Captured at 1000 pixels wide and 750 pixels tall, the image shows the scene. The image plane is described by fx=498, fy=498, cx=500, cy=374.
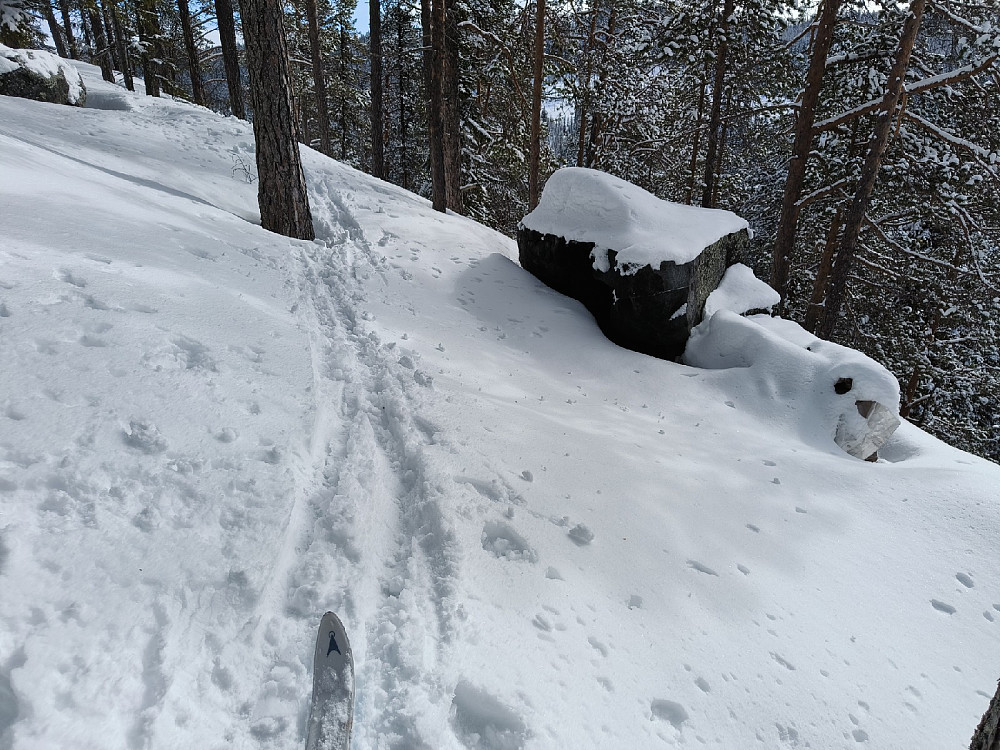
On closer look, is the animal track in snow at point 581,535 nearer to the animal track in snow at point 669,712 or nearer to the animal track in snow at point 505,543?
the animal track in snow at point 505,543

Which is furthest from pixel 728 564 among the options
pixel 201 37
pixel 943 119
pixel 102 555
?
pixel 201 37

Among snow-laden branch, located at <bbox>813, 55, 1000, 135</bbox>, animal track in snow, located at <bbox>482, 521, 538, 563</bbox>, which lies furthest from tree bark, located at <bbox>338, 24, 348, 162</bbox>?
animal track in snow, located at <bbox>482, 521, 538, 563</bbox>

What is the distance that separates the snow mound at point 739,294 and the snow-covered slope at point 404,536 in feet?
9.58

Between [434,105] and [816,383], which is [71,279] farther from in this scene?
[434,105]

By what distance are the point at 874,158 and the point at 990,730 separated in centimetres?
989

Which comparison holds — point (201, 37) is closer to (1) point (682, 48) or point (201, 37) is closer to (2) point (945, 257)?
(1) point (682, 48)

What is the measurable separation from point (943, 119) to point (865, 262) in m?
4.31

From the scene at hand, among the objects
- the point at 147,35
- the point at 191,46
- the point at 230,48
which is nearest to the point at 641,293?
the point at 230,48

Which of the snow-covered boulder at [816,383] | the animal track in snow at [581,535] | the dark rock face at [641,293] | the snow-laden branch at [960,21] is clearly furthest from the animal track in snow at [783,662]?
the snow-laden branch at [960,21]

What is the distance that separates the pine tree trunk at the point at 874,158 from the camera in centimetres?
816

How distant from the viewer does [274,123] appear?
611cm

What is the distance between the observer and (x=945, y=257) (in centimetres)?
1227

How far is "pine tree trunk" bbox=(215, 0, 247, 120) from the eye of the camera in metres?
13.2

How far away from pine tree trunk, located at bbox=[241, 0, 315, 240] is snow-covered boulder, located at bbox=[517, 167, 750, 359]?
12.1 ft
